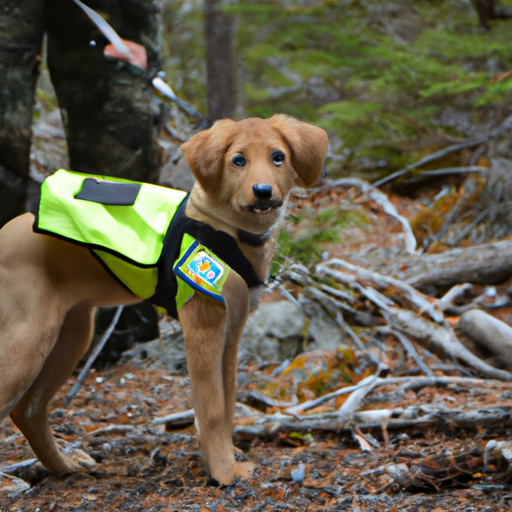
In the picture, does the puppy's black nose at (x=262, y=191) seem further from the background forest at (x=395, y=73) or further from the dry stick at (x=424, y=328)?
the background forest at (x=395, y=73)

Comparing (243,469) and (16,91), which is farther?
(16,91)

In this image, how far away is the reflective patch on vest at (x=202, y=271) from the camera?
2.99 metres

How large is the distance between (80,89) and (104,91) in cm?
18

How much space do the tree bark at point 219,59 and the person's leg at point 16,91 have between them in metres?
5.00

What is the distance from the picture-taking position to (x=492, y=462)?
3154 millimetres

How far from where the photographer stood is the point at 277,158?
297cm

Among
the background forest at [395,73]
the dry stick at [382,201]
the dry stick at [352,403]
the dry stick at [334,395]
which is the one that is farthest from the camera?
the background forest at [395,73]

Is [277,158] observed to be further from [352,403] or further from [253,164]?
[352,403]

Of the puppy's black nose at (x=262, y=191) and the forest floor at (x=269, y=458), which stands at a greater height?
the puppy's black nose at (x=262, y=191)

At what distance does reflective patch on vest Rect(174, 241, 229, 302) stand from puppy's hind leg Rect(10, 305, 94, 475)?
31.9 inches

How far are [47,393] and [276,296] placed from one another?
287cm

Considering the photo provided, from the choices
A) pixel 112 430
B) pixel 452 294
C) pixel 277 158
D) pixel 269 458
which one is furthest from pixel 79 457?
pixel 452 294

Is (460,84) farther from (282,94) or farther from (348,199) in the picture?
(282,94)

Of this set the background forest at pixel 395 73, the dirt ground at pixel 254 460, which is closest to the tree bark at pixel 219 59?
the background forest at pixel 395 73
